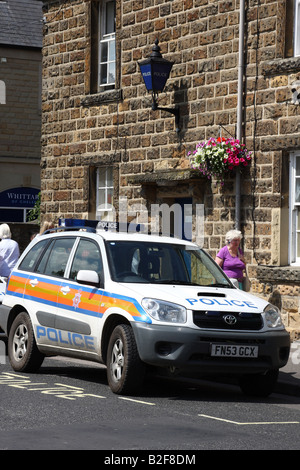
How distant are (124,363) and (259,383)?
1.59 meters

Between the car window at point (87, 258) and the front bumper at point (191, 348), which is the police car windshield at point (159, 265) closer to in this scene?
the car window at point (87, 258)

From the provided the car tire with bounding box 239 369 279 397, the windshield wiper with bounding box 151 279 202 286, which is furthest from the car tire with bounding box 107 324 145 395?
the car tire with bounding box 239 369 279 397

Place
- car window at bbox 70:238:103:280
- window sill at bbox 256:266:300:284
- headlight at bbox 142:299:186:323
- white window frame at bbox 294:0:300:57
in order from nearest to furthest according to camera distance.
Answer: headlight at bbox 142:299:186:323, car window at bbox 70:238:103:280, window sill at bbox 256:266:300:284, white window frame at bbox 294:0:300:57

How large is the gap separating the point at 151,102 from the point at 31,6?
18.3 metres

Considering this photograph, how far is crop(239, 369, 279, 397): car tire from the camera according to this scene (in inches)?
411

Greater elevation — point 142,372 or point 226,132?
point 226,132

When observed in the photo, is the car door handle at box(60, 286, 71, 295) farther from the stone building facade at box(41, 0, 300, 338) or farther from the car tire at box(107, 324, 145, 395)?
the stone building facade at box(41, 0, 300, 338)

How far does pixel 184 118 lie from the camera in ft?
56.4

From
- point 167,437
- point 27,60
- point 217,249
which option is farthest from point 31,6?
point 167,437

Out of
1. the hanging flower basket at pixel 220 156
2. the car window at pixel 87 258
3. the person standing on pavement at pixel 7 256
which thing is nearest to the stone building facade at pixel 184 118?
the hanging flower basket at pixel 220 156

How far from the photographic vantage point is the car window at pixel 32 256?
12.1 m

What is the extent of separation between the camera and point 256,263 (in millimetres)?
15617
